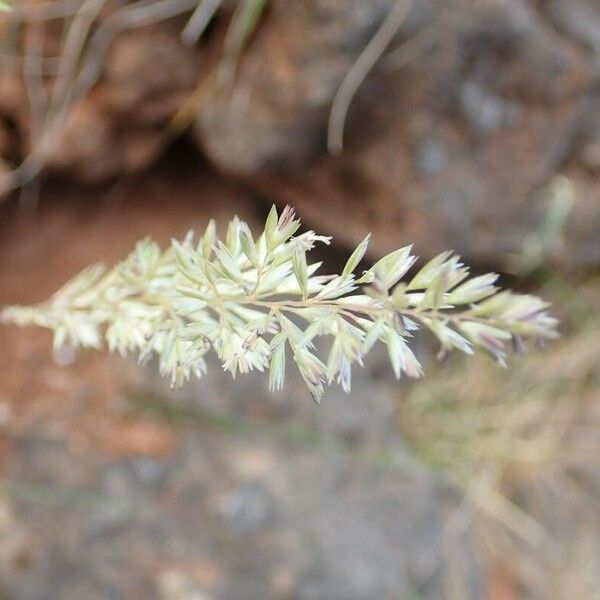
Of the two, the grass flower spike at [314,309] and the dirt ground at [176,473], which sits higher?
the grass flower spike at [314,309]

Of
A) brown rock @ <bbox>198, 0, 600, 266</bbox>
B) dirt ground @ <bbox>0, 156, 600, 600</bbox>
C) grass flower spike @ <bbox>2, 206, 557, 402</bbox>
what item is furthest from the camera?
dirt ground @ <bbox>0, 156, 600, 600</bbox>

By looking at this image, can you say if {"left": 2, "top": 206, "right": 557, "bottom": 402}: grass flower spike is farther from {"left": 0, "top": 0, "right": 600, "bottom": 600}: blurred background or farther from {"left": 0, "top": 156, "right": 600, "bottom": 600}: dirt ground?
{"left": 0, "top": 156, "right": 600, "bottom": 600}: dirt ground

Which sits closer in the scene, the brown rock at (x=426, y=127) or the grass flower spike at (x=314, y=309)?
the grass flower spike at (x=314, y=309)

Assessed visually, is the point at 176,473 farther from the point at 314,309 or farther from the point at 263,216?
the point at 314,309

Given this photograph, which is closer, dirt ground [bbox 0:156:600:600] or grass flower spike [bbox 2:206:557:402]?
grass flower spike [bbox 2:206:557:402]

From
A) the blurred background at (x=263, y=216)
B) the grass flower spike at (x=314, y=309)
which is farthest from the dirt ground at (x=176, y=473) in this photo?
the grass flower spike at (x=314, y=309)

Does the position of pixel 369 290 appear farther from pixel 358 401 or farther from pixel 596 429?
pixel 596 429

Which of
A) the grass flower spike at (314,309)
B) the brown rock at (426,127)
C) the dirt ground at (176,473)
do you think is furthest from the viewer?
the dirt ground at (176,473)

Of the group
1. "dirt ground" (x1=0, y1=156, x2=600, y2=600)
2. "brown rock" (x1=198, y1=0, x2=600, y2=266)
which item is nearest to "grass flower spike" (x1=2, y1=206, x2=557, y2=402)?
"brown rock" (x1=198, y1=0, x2=600, y2=266)

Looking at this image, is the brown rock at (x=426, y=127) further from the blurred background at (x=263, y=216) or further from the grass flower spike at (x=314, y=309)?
the grass flower spike at (x=314, y=309)
